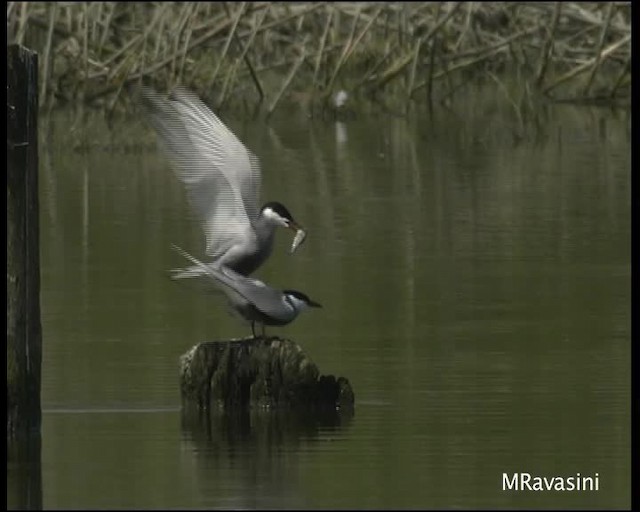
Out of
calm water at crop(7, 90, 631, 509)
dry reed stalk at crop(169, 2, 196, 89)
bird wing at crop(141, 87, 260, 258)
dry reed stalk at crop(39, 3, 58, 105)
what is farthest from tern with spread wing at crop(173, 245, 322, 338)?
dry reed stalk at crop(39, 3, 58, 105)

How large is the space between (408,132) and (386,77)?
2020 mm

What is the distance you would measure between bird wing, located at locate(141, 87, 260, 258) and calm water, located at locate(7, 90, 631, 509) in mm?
553

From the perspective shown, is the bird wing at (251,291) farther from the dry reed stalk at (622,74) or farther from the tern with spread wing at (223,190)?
the dry reed stalk at (622,74)

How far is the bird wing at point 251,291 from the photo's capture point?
7723 millimetres

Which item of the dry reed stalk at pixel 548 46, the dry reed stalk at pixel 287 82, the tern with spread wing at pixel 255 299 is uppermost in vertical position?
the dry reed stalk at pixel 548 46

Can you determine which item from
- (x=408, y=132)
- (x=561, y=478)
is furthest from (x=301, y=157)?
(x=561, y=478)

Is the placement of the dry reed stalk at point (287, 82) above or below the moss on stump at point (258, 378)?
above

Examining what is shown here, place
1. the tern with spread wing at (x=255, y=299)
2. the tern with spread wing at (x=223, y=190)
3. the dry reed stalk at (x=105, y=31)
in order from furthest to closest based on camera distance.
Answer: the dry reed stalk at (x=105, y=31), the tern with spread wing at (x=223, y=190), the tern with spread wing at (x=255, y=299)

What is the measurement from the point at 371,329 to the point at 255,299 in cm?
174

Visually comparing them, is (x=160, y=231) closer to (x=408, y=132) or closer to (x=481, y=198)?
(x=481, y=198)

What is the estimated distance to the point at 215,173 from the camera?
8102mm

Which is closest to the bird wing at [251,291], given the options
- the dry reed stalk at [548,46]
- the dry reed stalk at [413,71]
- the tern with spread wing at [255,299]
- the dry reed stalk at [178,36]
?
the tern with spread wing at [255,299]

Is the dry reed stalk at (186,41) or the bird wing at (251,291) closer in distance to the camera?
the bird wing at (251,291)

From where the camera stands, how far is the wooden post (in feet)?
23.2
